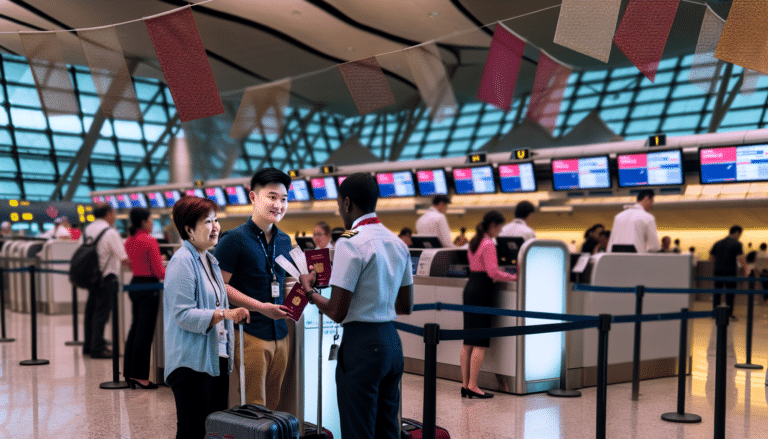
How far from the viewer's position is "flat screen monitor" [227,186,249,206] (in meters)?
17.5

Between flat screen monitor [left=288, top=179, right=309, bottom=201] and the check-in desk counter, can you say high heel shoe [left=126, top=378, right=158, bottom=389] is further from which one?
flat screen monitor [left=288, top=179, right=309, bottom=201]

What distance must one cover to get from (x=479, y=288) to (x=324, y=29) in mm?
12513

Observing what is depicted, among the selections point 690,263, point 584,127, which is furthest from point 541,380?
point 584,127

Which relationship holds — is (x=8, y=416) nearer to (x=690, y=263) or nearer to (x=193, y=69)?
(x=193, y=69)

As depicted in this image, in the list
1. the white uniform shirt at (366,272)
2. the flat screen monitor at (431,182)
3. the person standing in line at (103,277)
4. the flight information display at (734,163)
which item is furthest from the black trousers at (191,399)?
the flat screen monitor at (431,182)

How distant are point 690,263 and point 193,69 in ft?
17.2

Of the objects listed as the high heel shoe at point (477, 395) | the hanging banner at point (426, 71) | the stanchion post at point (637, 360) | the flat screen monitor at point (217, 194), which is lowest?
the high heel shoe at point (477, 395)

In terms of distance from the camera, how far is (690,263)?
23.5ft

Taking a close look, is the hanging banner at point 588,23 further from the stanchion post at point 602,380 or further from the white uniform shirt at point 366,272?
the white uniform shirt at point 366,272

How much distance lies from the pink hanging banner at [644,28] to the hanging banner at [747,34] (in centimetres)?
37

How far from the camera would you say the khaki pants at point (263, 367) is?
327 centimetres

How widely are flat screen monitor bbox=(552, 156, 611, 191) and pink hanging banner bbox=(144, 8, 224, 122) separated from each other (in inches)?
288

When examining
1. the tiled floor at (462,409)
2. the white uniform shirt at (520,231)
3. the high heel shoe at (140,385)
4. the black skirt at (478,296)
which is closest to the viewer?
the tiled floor at (462,409)

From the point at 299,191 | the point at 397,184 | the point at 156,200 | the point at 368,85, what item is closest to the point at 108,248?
the point at 368,85
